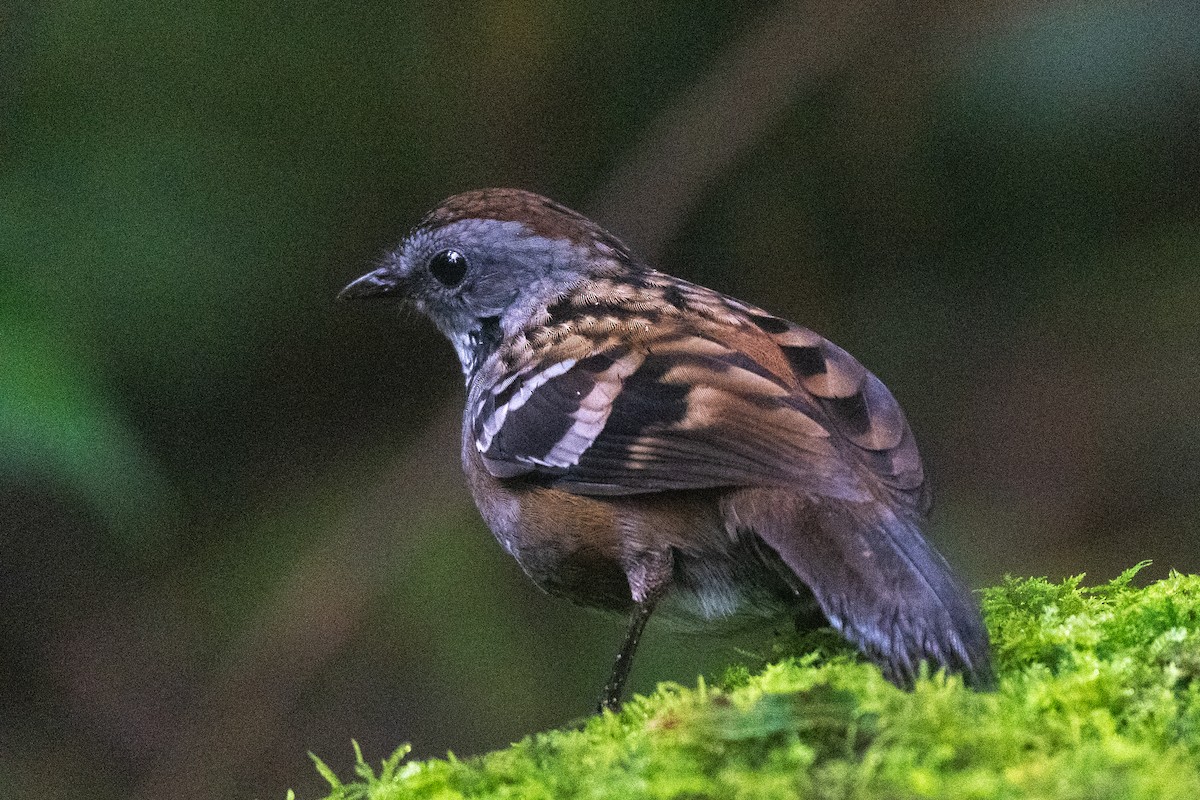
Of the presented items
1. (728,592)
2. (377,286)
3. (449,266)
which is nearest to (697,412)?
(728,592)

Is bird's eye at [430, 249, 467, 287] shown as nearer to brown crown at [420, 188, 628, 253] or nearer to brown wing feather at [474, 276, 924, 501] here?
brown crown at [420, 188, 628, 253]

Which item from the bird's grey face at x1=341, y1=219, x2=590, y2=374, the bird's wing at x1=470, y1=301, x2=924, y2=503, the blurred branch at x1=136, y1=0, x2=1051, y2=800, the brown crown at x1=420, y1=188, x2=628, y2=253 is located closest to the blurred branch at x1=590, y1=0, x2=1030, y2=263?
the blurred branch at x1=136, y1=0, x2=1051, y2=800

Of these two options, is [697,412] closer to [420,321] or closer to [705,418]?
[705,418]

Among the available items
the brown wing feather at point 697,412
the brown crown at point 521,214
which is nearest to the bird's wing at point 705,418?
the brown wing feather at point 697,412

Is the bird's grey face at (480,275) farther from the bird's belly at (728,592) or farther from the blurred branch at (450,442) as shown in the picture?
the blurred branch at (450,442)

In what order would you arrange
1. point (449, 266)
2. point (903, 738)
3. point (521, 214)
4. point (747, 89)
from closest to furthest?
point (903, 738)
point (521, 214)
point (449, 266)
point (747, 89)

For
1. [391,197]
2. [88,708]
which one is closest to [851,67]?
[391,197]
